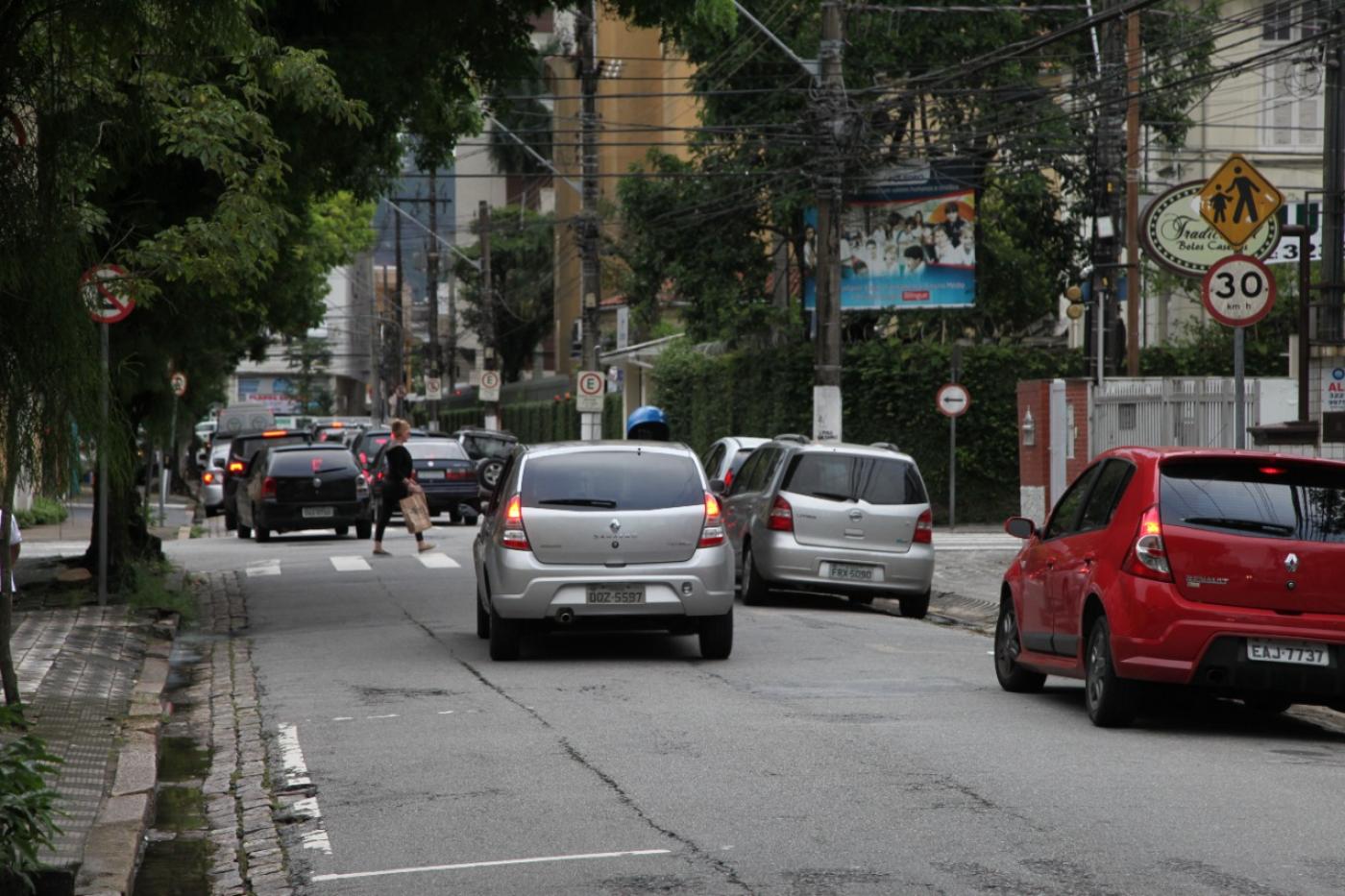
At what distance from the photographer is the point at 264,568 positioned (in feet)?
85.2

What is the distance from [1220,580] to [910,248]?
94.5 ft

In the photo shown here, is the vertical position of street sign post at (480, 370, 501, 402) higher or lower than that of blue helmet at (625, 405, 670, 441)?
higher

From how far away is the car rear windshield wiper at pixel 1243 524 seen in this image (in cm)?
1045

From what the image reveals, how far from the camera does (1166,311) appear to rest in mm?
46781

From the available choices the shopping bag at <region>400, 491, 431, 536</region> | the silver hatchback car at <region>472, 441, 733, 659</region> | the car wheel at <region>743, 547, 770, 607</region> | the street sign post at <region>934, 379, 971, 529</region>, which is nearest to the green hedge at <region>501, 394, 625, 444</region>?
the street sign post at <region>934, 379, 971, 529</region>

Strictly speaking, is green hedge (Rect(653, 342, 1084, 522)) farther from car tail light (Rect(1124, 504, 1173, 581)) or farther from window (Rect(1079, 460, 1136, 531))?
car tail light (Rect(1124, 504, 1173, 581))

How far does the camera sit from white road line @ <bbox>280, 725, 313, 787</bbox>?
9.58 m

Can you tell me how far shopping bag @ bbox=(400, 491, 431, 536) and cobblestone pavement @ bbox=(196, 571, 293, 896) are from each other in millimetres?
10738

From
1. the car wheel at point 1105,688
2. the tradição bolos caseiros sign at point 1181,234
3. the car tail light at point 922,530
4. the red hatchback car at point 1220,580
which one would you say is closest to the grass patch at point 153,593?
the car tail light at point 922,530

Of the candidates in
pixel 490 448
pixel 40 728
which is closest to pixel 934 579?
pixel 40 728

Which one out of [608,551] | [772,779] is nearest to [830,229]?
[608,551]

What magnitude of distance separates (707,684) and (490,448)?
3106 centimetres

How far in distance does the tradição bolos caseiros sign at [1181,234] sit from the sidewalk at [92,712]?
12226 mm

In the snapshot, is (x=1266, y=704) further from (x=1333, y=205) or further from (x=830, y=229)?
(x=830, y=229)
